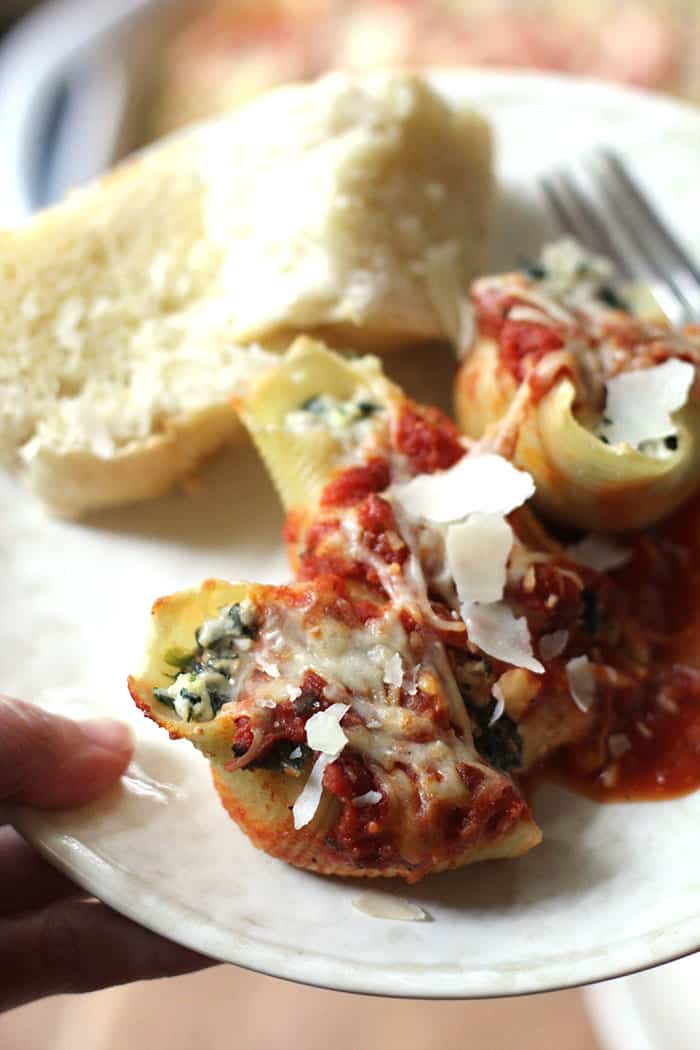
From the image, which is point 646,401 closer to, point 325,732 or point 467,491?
point 467,491

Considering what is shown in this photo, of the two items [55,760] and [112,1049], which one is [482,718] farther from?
[112,1049]

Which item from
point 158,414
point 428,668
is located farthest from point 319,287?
point 428,668

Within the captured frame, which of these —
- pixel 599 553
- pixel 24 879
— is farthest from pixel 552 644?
pixel 24 879

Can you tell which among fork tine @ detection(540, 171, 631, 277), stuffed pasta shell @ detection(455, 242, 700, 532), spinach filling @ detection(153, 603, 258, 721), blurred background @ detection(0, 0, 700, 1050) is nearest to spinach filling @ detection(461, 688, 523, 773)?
spinach filling @ detection(153, 603, 258, 721)

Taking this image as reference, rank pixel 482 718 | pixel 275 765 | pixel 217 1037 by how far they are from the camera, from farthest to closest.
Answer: pixel 217 1037, pixel 482 718, pixel 275 765

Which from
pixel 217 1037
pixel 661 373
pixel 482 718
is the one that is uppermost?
pixel 661 373

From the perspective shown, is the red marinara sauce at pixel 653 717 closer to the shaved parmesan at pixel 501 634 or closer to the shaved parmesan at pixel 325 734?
the shaved parmesan at pixel 501 634
